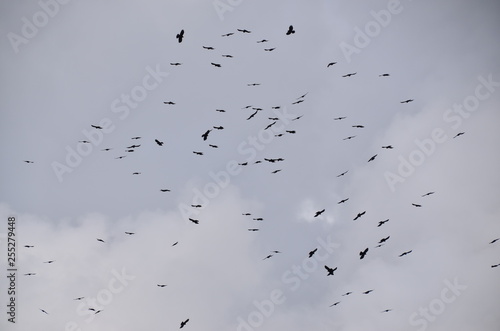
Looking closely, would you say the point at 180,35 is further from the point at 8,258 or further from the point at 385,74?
the point at 8,258

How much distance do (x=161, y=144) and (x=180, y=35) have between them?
1130 cm

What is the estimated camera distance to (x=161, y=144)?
127 ft

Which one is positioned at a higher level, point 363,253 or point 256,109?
point 256,109

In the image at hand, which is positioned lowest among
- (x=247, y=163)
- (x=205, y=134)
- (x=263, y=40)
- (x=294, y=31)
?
(x=247, y=163)

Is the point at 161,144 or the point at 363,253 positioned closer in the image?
the point at 161,144

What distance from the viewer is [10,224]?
4556 centimetres

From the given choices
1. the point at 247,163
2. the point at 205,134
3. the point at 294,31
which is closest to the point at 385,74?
the point at 294,31

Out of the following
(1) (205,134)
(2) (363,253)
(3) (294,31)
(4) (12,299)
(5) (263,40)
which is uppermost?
(5) (263,40)

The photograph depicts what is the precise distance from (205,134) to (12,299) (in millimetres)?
34720

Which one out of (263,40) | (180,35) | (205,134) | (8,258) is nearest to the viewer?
(180,35)

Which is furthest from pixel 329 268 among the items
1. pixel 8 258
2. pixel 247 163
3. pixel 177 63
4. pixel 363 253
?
pixel 8 258

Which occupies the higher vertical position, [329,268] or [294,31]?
[294,31]

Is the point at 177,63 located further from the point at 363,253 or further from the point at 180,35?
the point at 363,253

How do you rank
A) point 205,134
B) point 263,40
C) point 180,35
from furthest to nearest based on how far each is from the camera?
1. point 263,40
2. point 205,134
3. point 180,35
